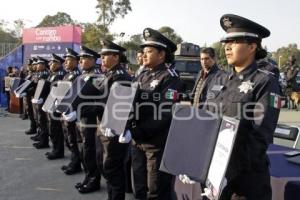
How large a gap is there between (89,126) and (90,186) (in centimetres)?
81

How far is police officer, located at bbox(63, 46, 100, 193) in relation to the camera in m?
4.63

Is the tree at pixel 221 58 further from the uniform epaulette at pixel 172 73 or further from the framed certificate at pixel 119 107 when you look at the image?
the framed certificate at pixel 119 107

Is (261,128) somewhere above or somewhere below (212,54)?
below

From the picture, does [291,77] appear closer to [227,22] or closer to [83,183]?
[83,183]

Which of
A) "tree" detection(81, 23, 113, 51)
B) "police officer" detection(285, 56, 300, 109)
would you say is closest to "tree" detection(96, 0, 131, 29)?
"tree" detection(81, 23, 113, 51)

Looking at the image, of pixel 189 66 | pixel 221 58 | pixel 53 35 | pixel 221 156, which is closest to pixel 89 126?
pixel 221 156

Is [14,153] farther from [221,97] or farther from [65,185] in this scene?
[221,97]

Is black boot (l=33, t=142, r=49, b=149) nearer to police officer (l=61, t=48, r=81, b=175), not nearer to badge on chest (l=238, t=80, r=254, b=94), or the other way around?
police officer (l=61, t=48, r=81, b=175)

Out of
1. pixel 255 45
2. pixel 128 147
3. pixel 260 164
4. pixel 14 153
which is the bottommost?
pixel 14 153

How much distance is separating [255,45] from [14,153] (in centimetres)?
606

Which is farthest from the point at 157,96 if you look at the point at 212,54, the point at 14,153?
the point at 14,153

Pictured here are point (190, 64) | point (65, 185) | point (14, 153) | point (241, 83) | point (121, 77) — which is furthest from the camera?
point (190, 64)

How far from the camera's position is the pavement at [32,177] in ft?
15.9

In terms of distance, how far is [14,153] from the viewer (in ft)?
24.1
